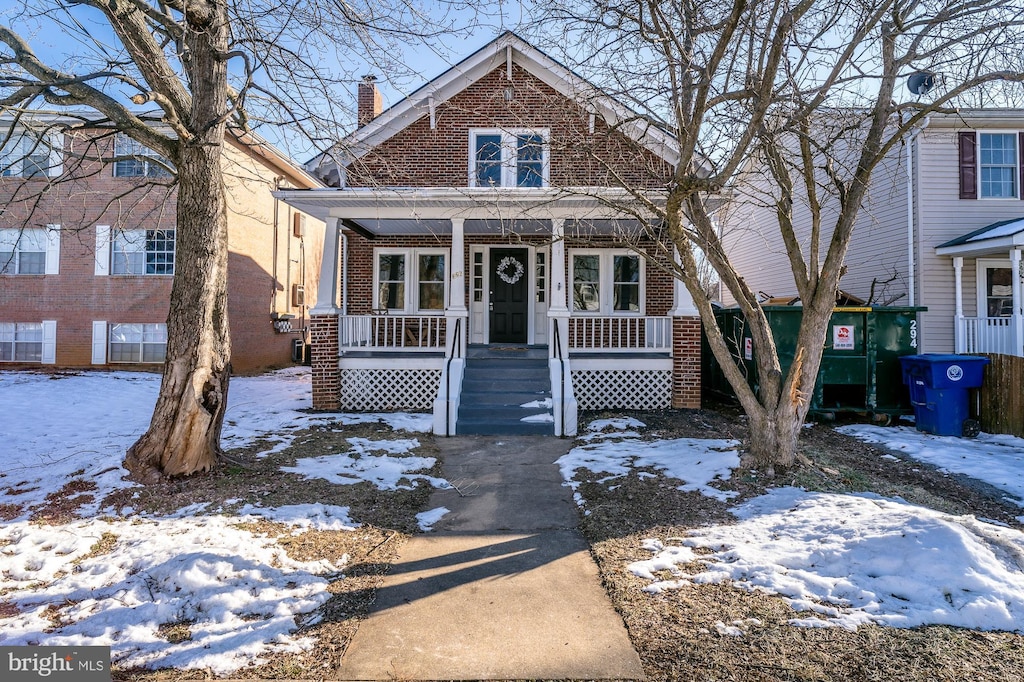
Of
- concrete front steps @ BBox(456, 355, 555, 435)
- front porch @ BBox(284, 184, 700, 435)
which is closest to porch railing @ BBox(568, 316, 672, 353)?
front porch @ BBox(284, 184, 700, 435)

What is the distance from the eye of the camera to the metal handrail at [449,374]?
326 inches

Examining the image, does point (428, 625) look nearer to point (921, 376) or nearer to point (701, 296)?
point (701, 296)

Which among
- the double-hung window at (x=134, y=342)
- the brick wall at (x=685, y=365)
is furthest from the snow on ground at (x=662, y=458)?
the double-hung window at (x=134, y=342)

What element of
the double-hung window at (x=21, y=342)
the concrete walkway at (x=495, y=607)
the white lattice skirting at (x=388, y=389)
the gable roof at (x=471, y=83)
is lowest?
the concrete walkway at (x=495, y=607)

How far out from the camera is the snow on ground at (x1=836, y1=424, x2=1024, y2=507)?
6.06 m

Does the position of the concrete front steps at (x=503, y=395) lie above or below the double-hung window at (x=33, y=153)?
below

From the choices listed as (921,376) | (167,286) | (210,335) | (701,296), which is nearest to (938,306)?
(921,376)

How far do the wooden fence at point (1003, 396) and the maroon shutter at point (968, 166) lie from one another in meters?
5.83

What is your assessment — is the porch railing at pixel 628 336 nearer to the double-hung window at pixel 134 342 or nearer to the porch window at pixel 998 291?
the porch window at pixel 998 291

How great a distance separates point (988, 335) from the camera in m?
11.4

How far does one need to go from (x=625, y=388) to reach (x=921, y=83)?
6261 mm

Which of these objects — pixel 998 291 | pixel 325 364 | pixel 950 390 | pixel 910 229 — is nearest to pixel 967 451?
pixel 950 390

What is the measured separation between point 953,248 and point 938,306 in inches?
51.6

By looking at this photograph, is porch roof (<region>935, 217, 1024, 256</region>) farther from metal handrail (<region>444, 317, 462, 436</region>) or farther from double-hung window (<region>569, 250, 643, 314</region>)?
metal handrail (<region>444, 317, 462, 436</region>)
